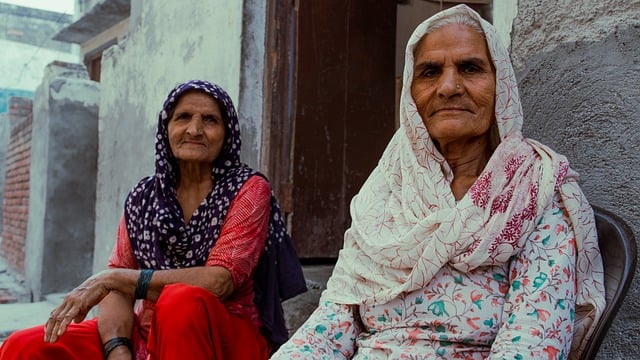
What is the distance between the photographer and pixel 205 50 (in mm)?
4191

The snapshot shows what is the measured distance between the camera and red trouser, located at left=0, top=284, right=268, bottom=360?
6.28ft

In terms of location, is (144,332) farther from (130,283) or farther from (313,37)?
(313,37)

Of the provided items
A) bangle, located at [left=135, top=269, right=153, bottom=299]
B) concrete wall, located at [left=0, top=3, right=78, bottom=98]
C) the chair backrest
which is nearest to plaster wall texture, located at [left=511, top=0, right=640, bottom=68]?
the chair backrest

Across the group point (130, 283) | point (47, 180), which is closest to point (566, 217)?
point (130, 283)

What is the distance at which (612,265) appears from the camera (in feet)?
4.75

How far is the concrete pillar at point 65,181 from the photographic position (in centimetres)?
634

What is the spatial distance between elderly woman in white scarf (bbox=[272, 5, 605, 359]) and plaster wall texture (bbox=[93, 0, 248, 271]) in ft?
7.31

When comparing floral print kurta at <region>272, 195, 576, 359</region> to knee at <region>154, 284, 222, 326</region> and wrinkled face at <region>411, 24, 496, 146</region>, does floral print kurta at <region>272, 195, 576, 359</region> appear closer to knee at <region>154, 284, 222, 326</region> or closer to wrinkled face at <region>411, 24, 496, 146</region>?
wrinkled face at <region>411, 24, 496, 146</region>

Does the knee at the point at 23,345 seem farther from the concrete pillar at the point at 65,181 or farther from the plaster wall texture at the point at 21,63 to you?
the plaster wall texture at the point at 21,63

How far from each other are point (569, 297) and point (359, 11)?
2926mm

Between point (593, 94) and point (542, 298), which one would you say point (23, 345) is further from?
point (593, 94)

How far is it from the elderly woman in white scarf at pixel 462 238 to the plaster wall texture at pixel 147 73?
87.7 inches

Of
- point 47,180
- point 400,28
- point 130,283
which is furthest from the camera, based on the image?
point 47,180

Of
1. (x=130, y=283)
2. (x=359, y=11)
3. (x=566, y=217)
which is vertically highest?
(x=359, y=11)
